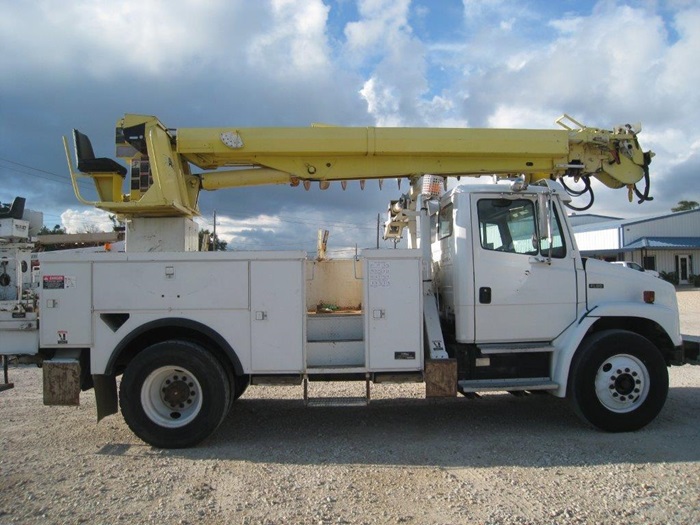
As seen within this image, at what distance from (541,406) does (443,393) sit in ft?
7.10

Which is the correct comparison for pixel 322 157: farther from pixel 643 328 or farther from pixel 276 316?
pixel 643 328

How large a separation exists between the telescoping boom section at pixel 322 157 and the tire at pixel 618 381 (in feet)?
7.10

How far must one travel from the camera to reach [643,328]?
6.27 metres

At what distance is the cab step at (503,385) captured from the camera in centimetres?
575

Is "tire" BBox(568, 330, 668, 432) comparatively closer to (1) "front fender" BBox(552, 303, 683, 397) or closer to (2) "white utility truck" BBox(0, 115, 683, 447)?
(2) "white utility truck" BBox(0, 115, 683, 447)

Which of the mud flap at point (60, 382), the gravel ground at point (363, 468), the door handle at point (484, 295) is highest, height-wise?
the door handle at point (484, 295)

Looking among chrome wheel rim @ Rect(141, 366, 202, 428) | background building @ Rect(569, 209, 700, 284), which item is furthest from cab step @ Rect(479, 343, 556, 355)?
background building @ Rect(569, 209, 700, 284)

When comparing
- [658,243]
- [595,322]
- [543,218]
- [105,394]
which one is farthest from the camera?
[658,243]

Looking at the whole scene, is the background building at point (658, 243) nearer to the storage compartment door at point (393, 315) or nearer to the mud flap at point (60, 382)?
Result: the storage compartment door at point (393, 315)

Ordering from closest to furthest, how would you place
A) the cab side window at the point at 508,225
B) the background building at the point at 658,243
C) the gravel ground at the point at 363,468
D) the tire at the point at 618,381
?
the gravel ground at the point at 363,468 < the tire at the point at 618,381 < the cab side window at the point at 508,225 < the background building at the point at 658,243

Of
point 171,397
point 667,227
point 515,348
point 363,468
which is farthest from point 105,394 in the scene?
point 667,227

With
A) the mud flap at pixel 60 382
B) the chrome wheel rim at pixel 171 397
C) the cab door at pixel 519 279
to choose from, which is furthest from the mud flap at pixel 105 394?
the cab door at pixel 519 279

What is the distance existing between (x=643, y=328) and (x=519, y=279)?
169 cm

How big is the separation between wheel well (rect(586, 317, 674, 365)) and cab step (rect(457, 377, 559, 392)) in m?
0.80
